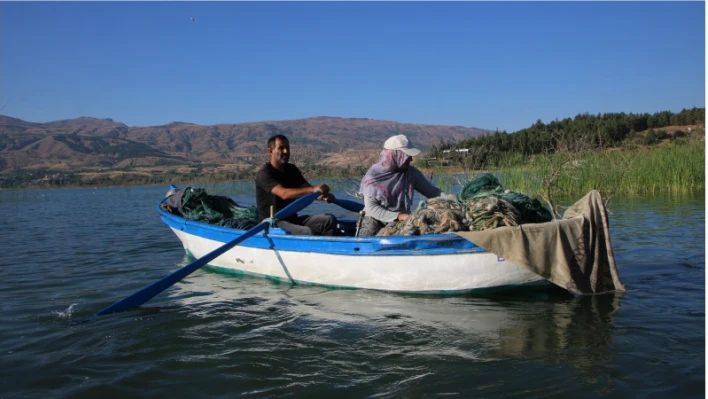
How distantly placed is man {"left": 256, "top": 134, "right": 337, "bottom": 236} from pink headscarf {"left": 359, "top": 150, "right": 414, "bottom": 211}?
717mm

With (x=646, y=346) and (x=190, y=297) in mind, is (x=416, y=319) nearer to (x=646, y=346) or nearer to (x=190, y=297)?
(x=646, y=346)

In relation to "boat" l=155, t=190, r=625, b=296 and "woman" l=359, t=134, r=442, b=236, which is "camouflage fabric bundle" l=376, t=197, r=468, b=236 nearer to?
"boat" l=155, t=190, r=625, b=296

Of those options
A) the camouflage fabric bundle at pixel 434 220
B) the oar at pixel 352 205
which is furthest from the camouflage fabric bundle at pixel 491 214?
the oar at pixel 352 205

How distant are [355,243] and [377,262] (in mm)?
306

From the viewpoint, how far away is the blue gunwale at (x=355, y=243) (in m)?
5.62

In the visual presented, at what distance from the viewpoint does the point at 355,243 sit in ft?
20.2

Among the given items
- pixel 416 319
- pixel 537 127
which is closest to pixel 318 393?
pixel 416 319

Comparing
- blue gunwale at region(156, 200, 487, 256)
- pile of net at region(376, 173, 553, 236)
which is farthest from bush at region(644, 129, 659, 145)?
blue gunwale at region(156, 200, 487, 256)

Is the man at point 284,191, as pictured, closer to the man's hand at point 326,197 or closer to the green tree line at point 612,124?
the man's hand at point 326,197

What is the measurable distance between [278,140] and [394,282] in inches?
95.3

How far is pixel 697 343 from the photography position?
4.44 m

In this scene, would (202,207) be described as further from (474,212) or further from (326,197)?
(474,212)

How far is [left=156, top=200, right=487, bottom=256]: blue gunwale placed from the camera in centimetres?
562

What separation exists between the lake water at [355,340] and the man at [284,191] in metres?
0.77
